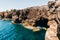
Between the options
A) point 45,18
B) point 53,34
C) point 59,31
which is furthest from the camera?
point 45,18

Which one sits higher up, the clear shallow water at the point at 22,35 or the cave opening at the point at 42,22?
the cave opening at the point at 42,22

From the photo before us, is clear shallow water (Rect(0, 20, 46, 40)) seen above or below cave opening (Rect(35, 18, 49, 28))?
below

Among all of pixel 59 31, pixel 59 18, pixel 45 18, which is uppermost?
pixel 59 18

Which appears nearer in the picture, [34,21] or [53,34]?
[53,34]

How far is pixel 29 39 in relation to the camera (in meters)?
55.2

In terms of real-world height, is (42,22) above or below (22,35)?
above

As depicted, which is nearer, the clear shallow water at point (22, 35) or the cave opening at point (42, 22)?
the clear shallow water at point (22, 35)

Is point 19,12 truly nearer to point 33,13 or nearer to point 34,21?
point 33,13

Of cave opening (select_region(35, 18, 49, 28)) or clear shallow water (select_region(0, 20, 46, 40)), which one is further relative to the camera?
cave opening (select_region(35, 18, 49, 28))

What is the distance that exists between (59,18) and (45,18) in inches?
2447

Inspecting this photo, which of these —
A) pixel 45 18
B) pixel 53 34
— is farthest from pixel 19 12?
pixel 53 34

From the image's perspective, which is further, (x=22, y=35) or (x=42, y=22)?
(x=42, y=22)

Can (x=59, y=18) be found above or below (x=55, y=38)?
above

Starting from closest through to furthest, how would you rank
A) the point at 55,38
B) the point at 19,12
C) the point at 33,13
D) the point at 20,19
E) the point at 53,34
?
the point at 55,38 < the point at 53,34 < the point at 33,13 < the point at 20,19 < the point at 19,12
